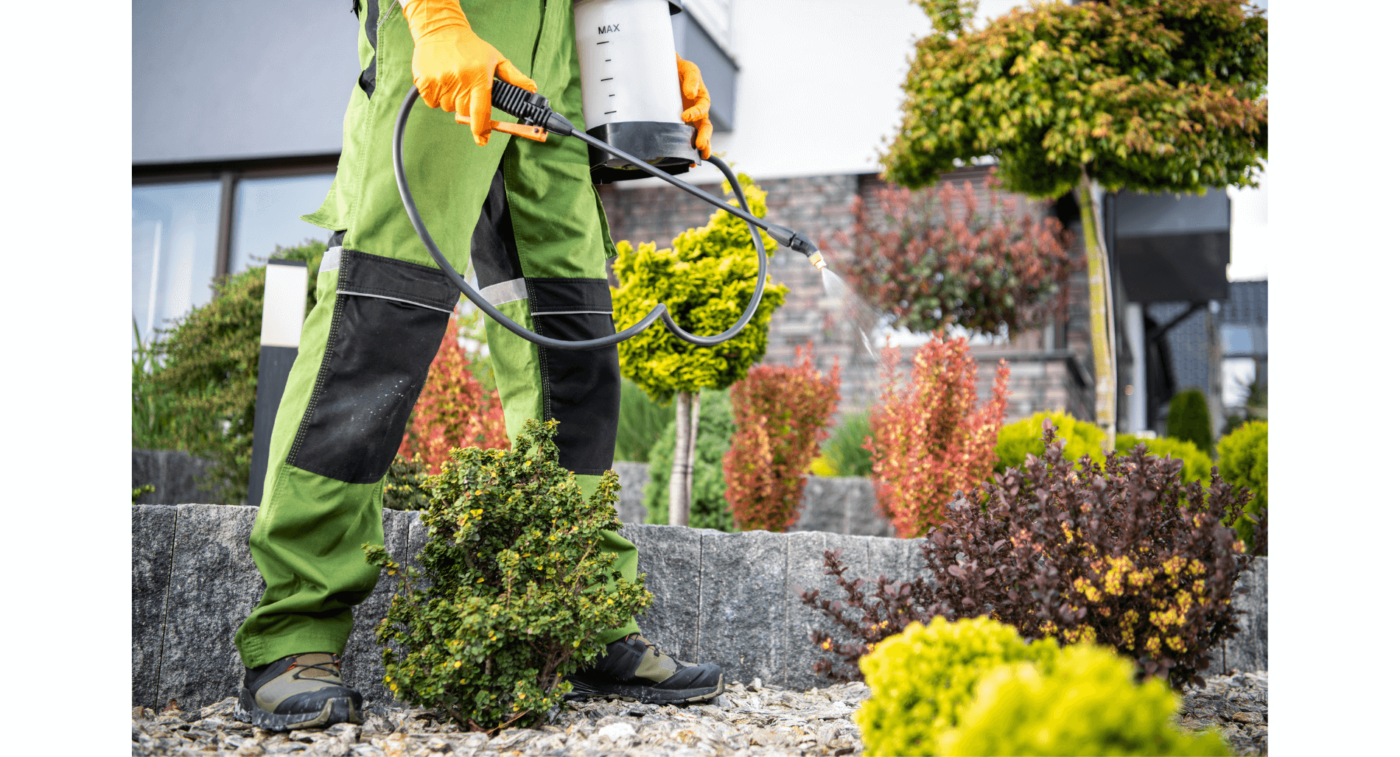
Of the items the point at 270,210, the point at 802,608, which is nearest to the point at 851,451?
the point at 802,608

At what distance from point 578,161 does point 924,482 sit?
61.2 inches

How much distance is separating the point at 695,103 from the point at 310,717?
1.31 m

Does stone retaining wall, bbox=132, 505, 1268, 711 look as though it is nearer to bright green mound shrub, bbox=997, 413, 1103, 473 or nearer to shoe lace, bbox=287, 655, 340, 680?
shoe lace, bbox=287, 655, 340, 680

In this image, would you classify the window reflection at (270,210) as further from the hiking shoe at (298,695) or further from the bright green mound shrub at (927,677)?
the bright green mound shrub at (927,677)

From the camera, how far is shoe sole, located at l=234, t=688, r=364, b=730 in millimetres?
1363

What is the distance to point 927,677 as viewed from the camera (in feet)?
3.01

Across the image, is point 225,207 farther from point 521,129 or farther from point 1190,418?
point 1190,418

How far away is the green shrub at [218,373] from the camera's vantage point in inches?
143

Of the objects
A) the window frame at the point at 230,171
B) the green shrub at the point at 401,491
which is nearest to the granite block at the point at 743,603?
the green shrub at the point at 401,491

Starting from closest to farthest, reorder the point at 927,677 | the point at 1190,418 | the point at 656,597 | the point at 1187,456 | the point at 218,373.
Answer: the point at 927,677 < the point at 656,597 < the point at 1187,456 < the point at 218,373 < the point at 1190,418

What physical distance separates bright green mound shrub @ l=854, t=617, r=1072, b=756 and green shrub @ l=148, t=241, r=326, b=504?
3.24 metres

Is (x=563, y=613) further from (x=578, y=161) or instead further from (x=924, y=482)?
(x=924, y=482)
